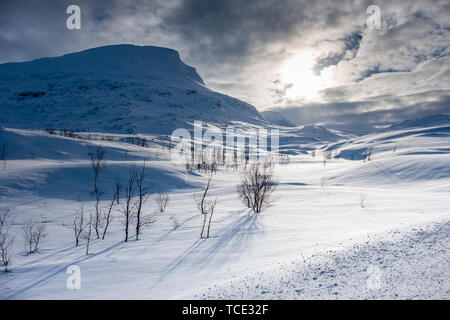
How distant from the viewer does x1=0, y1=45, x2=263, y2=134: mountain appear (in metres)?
106

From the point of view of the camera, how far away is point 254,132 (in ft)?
456

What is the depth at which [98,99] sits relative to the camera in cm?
13325

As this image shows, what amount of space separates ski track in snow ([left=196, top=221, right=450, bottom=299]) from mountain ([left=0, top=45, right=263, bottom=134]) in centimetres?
10076

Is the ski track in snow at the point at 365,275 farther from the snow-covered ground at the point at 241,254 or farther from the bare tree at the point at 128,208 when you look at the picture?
the bare tree at the point at 128,208

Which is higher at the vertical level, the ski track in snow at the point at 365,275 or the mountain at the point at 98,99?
the mountain at the point at 98,99

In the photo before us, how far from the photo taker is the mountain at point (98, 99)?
349 ft

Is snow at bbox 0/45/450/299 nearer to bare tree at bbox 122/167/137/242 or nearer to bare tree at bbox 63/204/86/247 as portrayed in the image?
bare tree at bbox 63/204/86/247

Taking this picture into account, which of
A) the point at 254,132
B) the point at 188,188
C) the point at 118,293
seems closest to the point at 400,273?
the point at 118,293

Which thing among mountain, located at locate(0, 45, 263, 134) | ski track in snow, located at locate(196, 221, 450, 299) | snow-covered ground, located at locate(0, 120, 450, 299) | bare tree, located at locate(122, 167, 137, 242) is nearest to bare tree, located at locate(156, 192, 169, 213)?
snow-covered ground, located at locate(0, 120, 450, 299)

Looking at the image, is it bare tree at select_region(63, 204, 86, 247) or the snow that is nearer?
the snow

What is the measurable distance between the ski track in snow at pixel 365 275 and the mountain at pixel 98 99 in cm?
10076

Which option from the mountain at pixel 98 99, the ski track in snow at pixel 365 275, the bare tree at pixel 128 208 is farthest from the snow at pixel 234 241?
the mountain at pixel 98 99

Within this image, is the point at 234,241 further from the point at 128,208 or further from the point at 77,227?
the point at 77,227
